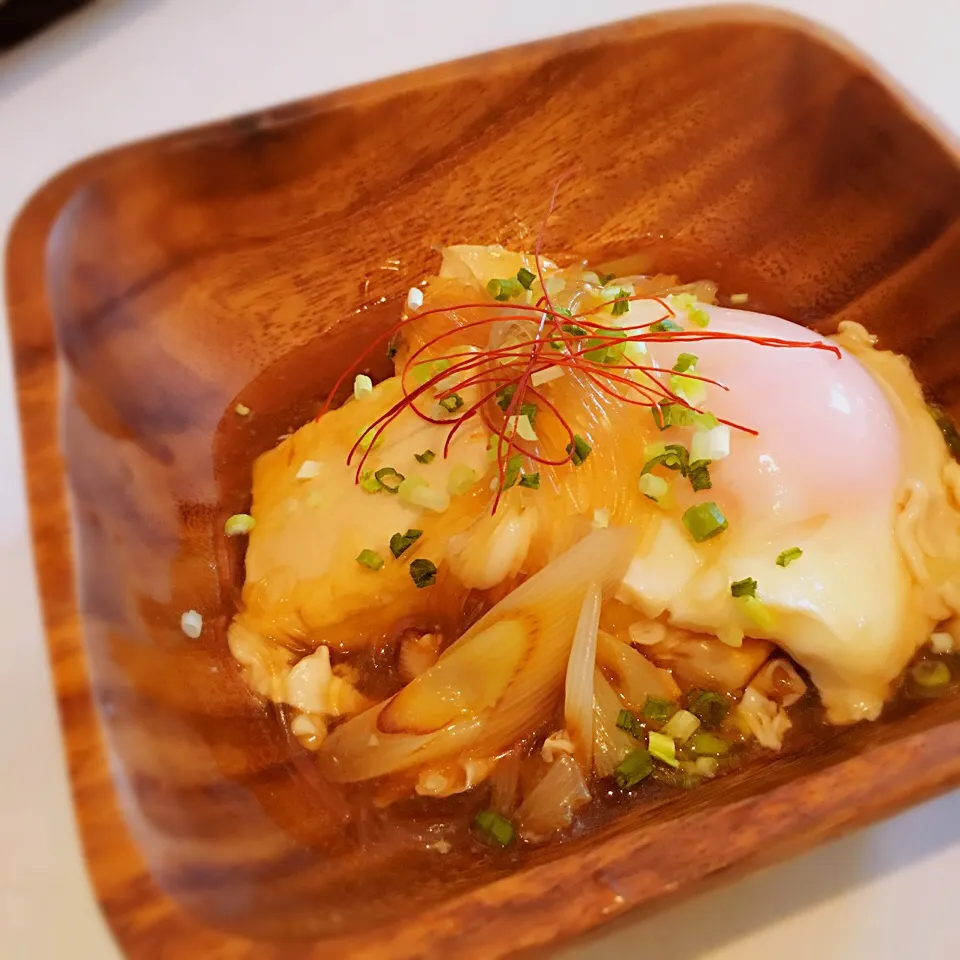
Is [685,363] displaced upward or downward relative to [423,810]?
upward

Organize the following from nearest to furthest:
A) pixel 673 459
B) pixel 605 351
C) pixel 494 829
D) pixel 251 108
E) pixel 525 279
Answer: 1. pixel 494 829
2. pixel 673 459
3. pixel 605 351
4. pixel 525 279
5. pixel 251 108

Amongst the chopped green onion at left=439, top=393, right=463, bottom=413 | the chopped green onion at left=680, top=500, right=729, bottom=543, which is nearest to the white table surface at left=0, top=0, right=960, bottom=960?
the chopped green onion at left=680, top=500, right=729, bottom=543

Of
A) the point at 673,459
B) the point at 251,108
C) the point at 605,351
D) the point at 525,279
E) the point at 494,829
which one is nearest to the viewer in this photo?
the point at 494,829

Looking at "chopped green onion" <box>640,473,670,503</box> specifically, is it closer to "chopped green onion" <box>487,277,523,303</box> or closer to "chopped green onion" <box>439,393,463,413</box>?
"chopped green onion" <box>439,393,463,413</box>

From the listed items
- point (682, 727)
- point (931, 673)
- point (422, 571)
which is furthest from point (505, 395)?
point (931, 673)

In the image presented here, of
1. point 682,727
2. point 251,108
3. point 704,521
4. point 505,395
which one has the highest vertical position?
point 251,108

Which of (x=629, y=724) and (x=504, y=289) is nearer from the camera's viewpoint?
(x=629, y=724)

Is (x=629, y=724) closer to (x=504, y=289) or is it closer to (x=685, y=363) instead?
(x=685, y=363)
